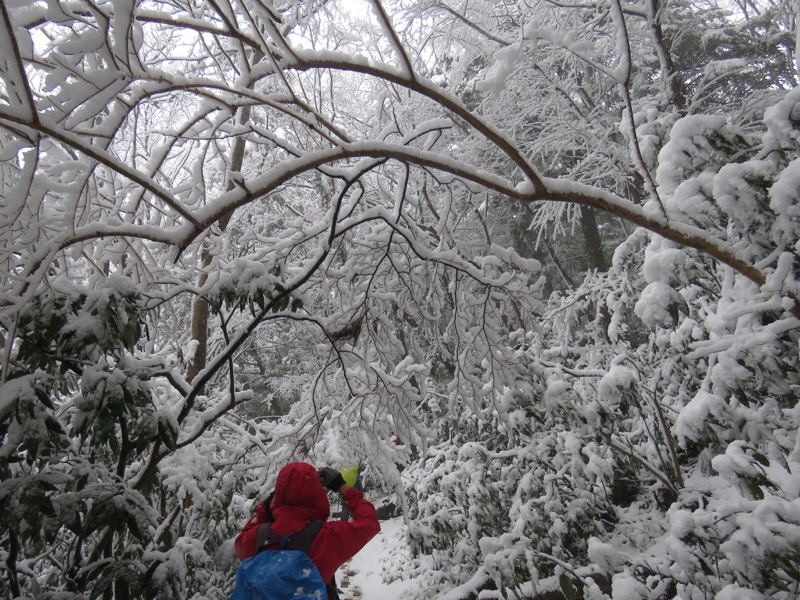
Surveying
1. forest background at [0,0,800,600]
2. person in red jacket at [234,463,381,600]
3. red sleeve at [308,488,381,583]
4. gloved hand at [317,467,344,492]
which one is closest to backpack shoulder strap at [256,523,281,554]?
person in red jacket at [234,463,381,600]

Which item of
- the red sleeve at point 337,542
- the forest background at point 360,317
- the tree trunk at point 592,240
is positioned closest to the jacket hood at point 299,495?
the red sleeve at point 337,542

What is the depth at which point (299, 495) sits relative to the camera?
2.21 meters

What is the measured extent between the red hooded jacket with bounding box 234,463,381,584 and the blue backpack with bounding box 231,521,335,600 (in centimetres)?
10

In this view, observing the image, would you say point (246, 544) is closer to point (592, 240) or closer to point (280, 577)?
point (280, 577)

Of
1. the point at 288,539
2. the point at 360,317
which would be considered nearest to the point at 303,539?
the point at 288,539

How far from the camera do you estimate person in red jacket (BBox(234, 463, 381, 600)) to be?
2.10 metres

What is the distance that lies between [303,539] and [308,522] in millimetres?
100

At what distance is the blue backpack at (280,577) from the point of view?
187cm

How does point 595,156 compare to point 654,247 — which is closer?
point 654,247

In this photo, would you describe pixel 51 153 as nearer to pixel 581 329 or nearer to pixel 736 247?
pixel 736 247

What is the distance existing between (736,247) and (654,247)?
1.27ft

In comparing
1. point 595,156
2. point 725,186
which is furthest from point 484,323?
point 595,156

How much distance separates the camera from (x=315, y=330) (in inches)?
118

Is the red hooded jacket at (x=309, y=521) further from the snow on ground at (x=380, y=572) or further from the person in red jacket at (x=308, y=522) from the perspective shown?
the snow on ground at (x=380, y=572)
